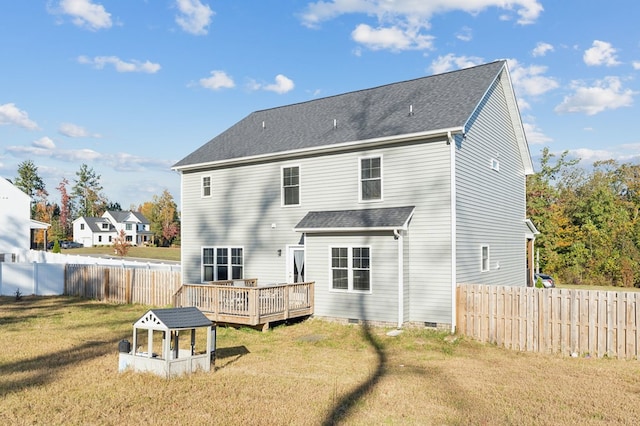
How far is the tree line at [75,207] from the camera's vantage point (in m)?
82.3

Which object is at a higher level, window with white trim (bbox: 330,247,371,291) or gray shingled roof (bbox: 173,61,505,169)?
gray shingled roof (bbox: 173,61,505,169)

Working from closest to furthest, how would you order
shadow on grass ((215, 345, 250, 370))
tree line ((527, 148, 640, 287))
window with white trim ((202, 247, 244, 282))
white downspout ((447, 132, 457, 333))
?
shadow on grass ((215, 345, 250, 370)), white downspout ((447, 132, 457, 333)), window with white trim ((202, 247, 244, 282)), tree line ((527, 148, 640, 287))

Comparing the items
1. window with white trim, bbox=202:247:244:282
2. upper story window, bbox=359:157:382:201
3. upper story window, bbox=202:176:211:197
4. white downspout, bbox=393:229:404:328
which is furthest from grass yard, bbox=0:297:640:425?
upper story window, bbox=202:176:211:197

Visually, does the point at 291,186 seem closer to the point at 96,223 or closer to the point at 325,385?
the point at 325,385

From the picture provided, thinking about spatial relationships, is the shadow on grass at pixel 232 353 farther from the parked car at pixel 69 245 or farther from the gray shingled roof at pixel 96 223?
the gray shingled roof at pixel 96 223

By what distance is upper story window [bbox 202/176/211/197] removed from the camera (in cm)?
1961

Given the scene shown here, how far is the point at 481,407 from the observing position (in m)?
7.20

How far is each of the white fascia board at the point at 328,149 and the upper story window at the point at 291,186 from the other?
52 centimetres

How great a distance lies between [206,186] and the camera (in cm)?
1969

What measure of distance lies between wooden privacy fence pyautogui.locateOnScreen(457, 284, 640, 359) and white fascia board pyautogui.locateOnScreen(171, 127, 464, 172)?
426cm

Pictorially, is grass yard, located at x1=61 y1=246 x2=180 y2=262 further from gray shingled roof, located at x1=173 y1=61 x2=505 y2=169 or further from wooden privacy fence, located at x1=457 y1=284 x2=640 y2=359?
wooden privacy fence, located at x1=457 y1=284 x2=640 y2=359

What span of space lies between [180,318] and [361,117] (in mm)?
10334

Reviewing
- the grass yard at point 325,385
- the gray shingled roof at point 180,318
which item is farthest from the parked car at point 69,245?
the gray shingled roof at point 180,318

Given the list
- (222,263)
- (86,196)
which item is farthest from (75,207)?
(222,263)
